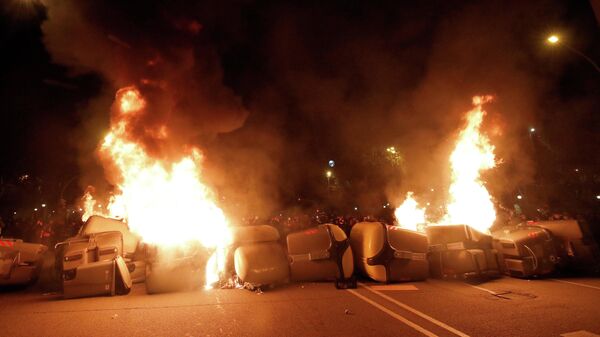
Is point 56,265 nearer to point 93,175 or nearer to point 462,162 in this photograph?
point 462,162

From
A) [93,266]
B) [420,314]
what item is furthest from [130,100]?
[420,314]

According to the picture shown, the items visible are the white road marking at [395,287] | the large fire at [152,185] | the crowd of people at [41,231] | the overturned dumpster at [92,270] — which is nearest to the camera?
the overturned dumpster at [92,270]

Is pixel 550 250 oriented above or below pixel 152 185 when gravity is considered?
below

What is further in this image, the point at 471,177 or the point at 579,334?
the point at 471,177

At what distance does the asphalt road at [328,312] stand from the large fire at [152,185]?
297 centimetres

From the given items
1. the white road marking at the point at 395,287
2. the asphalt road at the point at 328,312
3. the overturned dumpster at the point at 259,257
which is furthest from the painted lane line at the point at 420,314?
the overturned dumpster at the point at 259,257

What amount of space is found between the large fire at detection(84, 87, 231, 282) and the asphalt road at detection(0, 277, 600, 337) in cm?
297

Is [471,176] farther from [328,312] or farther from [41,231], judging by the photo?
[41,231]

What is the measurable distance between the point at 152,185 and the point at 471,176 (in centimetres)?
1118

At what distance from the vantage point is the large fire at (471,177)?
12.9 metres

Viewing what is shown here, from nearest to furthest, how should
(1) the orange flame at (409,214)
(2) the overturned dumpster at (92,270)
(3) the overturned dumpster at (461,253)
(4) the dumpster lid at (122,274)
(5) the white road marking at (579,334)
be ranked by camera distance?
(5) the white road marking at (579,334) < (2) the overturned dumpster at (92,270) < (4) the dumpster lid at (122,274) < (3) the overturned dumpster at (461,253) < (1) the orange flame at (409,214)

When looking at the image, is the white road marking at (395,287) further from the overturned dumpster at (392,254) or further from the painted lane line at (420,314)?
the painted lane line at (420,314)

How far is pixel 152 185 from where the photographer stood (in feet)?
38.1

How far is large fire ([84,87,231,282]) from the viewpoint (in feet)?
35.7
